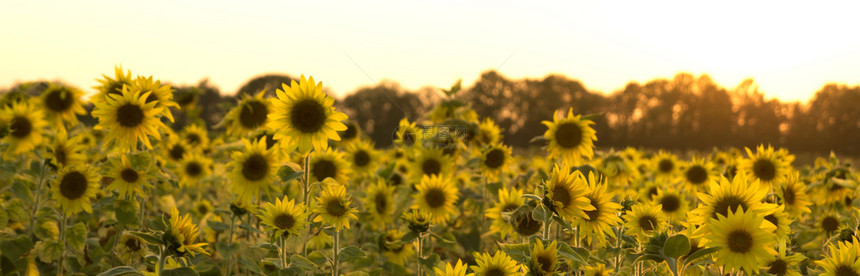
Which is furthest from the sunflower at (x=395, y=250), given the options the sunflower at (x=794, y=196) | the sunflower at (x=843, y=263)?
the sunflower at (x=794, y=196)

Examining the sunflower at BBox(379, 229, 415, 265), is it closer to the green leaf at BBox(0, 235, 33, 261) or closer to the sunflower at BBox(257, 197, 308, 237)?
the sunflower at BBox(257, 197, 308, 237)

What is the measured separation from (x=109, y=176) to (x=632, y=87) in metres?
43.9

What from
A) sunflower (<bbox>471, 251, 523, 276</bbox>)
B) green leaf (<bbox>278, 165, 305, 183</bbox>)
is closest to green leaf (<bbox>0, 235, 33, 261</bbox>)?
green leaf (<bbox>278, 165, 305, 183</bbox>)

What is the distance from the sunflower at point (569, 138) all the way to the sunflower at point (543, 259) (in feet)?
8.36

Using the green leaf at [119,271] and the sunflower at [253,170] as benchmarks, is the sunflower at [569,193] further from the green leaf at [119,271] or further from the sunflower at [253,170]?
the sunflower at [253,170]

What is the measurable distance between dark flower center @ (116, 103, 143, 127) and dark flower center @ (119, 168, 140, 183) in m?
0.35

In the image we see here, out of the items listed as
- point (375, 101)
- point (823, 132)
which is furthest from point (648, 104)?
point (375, 101)

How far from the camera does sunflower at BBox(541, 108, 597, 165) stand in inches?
192

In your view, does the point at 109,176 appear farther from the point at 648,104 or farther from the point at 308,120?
the point at 648,104

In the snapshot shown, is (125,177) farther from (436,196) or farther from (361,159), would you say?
(361,159)

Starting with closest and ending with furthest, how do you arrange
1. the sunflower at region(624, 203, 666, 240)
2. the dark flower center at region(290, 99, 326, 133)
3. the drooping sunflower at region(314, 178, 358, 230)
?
the sunflower at region(624, 203, 666, 240), the drooping sunflower at region(314, 178, 358, 230), the dark flower center at region(290, 99, 326, 133)

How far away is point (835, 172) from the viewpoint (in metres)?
5.15

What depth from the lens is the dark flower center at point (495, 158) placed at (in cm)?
530

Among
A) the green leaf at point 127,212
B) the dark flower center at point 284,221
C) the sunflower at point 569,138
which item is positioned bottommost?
the dark flower center at point 284,221
